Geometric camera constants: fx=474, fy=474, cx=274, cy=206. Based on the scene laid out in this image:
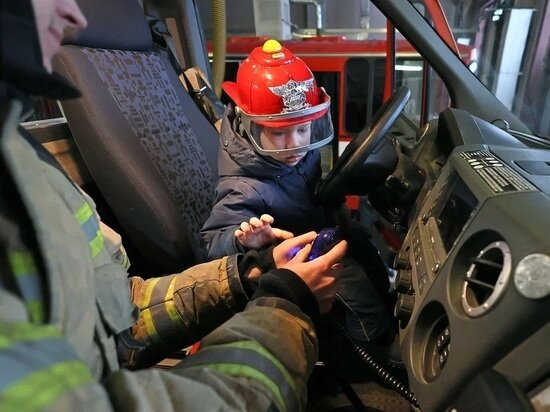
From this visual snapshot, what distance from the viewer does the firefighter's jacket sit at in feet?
1.11

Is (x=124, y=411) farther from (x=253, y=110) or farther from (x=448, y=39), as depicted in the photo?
(x=448, y=39)

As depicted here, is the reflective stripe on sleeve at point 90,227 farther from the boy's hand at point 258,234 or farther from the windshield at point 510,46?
the windshield at point 510,46

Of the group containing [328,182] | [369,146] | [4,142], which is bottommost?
[328,182]

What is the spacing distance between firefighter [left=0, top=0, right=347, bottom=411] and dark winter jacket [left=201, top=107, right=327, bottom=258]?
43 centimetres

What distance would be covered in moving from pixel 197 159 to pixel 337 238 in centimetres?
65

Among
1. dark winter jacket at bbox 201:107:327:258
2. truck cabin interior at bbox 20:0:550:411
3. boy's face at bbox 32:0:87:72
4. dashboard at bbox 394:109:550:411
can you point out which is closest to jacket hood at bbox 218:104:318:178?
dark winter jacket at bbox 201:107:327:258

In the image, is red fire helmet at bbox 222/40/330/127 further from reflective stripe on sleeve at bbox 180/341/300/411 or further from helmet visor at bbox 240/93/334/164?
reflective stripe on sleeve at bbox 180/341/300/411

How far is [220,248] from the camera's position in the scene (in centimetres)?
111

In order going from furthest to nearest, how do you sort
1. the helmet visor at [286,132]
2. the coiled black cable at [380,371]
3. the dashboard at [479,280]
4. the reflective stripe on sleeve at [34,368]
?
the helmet visor at [286,132], the coiled black cable at [380,371], the dashboard at [479,280], the reflective stripe on sleeve at [34,368]

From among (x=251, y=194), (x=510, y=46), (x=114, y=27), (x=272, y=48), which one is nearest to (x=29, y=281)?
(x=251, y=194)

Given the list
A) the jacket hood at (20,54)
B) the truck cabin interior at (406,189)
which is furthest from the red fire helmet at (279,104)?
the jacket hood at (20,54)

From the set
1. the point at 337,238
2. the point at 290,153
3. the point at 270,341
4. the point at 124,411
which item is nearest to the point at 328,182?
the point at 290,153

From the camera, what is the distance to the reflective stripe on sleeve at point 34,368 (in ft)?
1.01

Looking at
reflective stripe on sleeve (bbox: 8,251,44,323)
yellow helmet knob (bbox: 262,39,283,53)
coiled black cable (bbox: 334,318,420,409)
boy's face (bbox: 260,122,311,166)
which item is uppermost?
reflective stripe on sleeve (bbox: 8,251,44,323)
